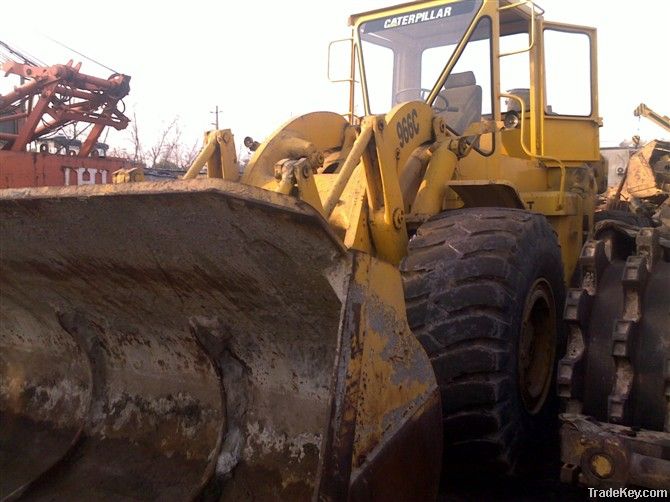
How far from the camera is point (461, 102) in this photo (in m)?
5.38

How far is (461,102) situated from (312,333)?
9.84ft

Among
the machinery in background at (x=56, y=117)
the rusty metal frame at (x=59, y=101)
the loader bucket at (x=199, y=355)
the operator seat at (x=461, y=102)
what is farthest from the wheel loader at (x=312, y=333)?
the rusty metal frame at (x=59, y=101)

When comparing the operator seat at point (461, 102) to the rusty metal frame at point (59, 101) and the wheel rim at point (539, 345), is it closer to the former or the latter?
the wheel rim at point (539, 345)

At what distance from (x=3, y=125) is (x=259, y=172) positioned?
1440cm

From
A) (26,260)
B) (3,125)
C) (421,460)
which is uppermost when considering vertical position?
(3,125)

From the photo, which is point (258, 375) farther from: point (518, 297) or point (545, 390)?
point (545, 390)

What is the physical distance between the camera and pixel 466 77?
5.33 metres

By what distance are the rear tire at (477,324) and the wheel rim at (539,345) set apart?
141mm

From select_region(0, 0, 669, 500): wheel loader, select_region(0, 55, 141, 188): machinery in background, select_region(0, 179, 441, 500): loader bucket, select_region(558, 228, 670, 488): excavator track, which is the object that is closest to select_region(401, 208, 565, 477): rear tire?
select_region(0, 0, 669, 500): wheel loader

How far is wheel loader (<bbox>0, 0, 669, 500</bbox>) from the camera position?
254 cm

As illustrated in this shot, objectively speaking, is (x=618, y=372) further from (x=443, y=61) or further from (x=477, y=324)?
(x=443, y=61)

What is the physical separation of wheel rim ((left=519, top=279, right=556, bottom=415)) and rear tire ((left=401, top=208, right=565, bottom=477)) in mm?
141

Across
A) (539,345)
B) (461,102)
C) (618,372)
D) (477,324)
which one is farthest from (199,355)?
Result: (461,102)

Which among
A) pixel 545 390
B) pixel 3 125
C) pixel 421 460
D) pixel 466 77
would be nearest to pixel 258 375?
pixel 421 460
